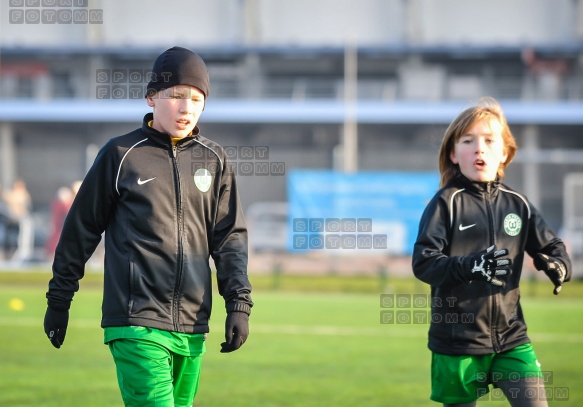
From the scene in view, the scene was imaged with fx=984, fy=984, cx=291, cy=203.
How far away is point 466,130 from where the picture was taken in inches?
195

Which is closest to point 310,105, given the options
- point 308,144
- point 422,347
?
point 308,144

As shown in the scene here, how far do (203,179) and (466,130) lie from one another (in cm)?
139

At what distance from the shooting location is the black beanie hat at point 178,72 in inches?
175

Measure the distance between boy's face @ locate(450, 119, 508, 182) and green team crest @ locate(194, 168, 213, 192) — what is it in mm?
1330

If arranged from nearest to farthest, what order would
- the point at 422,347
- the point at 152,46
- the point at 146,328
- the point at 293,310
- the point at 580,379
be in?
1. the point at 146,328
2. the point at 580,379
3. the point at 422,347
4. the point at 293,310
5. the point at 152,46

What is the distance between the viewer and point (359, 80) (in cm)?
4078

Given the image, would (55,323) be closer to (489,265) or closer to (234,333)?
(234,333)

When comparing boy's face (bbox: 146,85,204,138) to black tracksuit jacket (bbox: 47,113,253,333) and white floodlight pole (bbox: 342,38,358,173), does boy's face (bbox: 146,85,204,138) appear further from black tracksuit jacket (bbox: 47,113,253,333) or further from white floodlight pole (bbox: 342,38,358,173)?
white floodlight pole (bbox: 342,38,358,173)

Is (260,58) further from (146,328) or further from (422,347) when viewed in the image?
(146,328)

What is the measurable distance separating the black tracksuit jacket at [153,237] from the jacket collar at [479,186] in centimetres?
120

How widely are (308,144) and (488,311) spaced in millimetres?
31456

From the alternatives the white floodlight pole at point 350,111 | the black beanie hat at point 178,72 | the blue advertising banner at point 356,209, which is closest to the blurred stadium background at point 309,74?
the white floodlight pole at point 350,111

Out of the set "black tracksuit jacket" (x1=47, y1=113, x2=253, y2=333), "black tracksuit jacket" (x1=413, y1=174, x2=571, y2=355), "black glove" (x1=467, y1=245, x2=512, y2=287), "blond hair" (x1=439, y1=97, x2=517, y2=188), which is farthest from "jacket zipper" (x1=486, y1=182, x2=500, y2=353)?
"black tracksuit jacket" (x1=47, y1=113, x2=253, y2=333)

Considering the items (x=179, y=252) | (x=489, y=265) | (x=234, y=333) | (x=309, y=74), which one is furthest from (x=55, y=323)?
(x=309, y=74)
